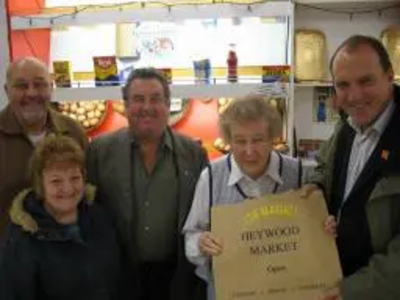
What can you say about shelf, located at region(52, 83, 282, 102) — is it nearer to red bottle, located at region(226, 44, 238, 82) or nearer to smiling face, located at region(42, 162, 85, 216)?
red bottle, located at region(226, 44, 238, 82)

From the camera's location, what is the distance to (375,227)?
156cm

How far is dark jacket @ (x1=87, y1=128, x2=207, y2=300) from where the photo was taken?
2203 millimetres

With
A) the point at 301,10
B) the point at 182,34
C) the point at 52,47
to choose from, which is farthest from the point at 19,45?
the point at 301,10

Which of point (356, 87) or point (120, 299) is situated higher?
point (356, 87)

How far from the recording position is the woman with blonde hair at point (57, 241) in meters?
1.83

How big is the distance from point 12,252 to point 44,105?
32.2 inches

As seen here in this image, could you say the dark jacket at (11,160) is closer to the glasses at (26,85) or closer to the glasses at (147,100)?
the glasses at (26,85)

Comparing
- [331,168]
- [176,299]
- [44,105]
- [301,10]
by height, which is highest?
[301,10]

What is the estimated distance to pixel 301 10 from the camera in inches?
145

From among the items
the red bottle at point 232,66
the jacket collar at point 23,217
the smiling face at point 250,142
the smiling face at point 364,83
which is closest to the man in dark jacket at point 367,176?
the smiling face at point 364,83

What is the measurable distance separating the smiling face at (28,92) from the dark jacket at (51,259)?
1.78 ft

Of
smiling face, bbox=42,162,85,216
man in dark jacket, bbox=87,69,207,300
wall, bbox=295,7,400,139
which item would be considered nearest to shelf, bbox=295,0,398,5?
wall, bbox=295,7,400,139

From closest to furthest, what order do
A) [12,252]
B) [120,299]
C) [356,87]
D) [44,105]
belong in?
[356,87], [12,252], [120,299], [44,105]

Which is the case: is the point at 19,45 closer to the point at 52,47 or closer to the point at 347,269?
the point at 52,47
